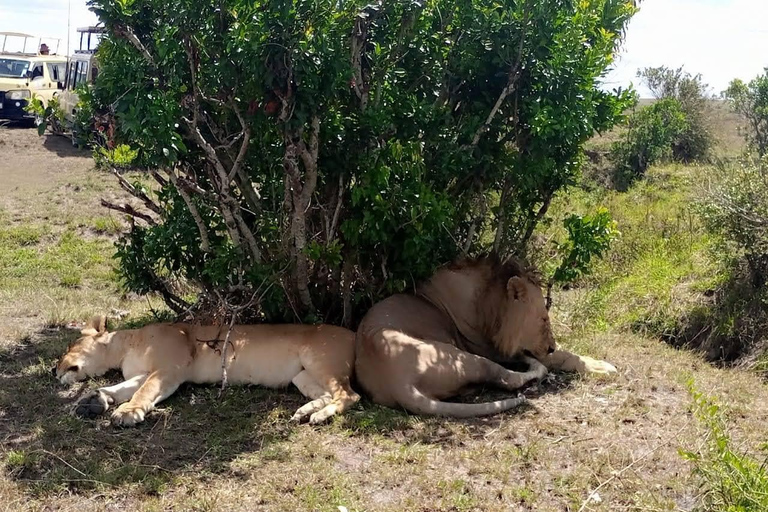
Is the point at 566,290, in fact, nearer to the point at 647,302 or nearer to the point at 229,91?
the point at 647,302

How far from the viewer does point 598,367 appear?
6.16 metres

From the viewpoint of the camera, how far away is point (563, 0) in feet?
18.1

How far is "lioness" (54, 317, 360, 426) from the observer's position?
17.9 ft

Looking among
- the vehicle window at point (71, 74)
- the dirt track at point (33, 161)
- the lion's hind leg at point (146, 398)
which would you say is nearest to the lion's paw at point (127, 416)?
the lion's hind leg at point (146, 398)

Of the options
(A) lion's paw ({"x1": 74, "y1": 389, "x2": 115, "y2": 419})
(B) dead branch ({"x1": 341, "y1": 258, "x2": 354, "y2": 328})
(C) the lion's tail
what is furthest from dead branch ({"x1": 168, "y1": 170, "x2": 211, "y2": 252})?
(C) the lion's tail

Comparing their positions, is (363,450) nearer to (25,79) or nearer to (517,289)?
(517,289)

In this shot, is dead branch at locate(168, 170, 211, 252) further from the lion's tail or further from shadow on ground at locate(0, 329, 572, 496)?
the lion's tail

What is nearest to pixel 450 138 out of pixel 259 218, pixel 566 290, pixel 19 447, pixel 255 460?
pixel 259 218

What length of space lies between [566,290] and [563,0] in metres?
4.99

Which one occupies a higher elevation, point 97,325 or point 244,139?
point 244,139

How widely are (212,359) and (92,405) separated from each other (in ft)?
2.88

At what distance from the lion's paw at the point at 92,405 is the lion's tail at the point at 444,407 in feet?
6.12

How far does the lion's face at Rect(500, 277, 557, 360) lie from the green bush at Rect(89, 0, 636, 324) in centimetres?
65

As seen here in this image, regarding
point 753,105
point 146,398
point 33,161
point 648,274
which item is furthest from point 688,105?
point 146,398
